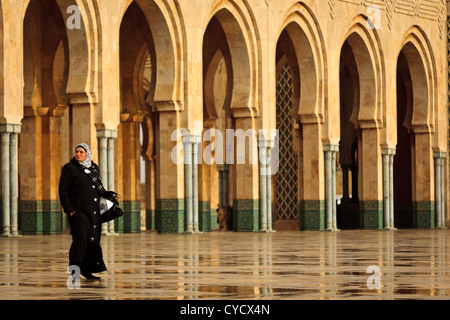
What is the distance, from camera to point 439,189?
26859 millimetres

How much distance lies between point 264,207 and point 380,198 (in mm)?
4443

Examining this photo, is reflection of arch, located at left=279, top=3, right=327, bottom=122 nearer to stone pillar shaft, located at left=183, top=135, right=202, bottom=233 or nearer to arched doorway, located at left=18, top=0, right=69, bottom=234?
stone pillar shaft, located at left=183, top=135, right=202, bottom=233

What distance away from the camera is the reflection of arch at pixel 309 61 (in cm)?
2281

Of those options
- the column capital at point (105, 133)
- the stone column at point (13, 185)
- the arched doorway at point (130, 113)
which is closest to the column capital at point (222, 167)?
the arched doorway at point (130, 113)

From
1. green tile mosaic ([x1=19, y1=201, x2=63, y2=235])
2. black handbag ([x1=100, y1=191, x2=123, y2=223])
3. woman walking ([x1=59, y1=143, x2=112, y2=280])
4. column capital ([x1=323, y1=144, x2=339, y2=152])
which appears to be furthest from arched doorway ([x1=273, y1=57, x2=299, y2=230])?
woman walking ([x1=59, y1=143, x2=112, y2=280])

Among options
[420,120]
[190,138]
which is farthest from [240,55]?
[420,120]

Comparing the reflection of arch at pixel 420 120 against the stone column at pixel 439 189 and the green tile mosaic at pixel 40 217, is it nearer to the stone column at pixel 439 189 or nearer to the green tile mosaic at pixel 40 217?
the stone column at pixel 439 189

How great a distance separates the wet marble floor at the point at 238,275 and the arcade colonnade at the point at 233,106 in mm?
6653

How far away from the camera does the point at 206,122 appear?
82.9 feet

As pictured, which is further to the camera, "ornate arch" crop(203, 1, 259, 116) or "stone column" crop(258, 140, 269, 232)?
"stone column" crop(258, 140, 269, 232)

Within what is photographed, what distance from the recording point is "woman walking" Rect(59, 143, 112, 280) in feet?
25.6

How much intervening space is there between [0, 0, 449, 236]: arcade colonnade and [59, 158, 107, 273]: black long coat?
9.03m
